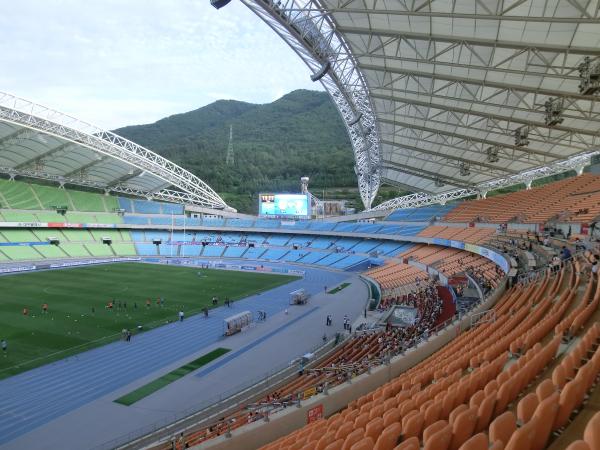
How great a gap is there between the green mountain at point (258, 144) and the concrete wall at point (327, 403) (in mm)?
95231

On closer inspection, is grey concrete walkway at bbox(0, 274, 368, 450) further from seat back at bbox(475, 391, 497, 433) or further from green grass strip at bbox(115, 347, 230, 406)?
seat back at bbox(475, 391, 497, 433)

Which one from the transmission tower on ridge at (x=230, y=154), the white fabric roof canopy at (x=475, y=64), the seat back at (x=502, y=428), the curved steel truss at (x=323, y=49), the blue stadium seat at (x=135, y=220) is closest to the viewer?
the seat back at (x=502, y=428)

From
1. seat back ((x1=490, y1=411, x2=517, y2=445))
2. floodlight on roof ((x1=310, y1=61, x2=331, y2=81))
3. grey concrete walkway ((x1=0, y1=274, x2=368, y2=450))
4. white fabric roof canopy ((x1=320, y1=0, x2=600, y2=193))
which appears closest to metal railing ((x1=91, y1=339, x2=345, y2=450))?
grey concrete walkway ((x1=0, y1=274, x2=368, y2=450))

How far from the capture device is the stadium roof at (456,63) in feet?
48.3

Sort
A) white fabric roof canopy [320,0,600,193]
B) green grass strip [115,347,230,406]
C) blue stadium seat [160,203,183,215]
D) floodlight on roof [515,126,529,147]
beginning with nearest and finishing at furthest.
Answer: white fabric roof canopy [320,0,600,193]
green grass strip [115,347,230,406]
floodlight on roof [515,126,529,147]
blue stadium seat [160,203,183,215]

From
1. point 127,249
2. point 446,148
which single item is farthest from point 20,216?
point 446,148

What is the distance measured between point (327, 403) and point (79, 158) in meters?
49.8

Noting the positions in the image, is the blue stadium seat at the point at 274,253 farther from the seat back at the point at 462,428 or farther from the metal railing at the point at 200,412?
the seat back at the point at 462,428

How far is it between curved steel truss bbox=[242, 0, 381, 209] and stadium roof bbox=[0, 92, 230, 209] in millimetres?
27005

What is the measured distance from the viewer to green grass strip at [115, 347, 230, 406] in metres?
16.7

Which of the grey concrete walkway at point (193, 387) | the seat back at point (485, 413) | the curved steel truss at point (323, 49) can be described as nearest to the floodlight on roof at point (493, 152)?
the curved steel truss at point (323, 49)

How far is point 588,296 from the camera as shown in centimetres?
1124

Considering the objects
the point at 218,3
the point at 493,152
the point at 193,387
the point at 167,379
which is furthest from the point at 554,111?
the point at 167,379

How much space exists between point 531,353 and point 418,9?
1200 cm
